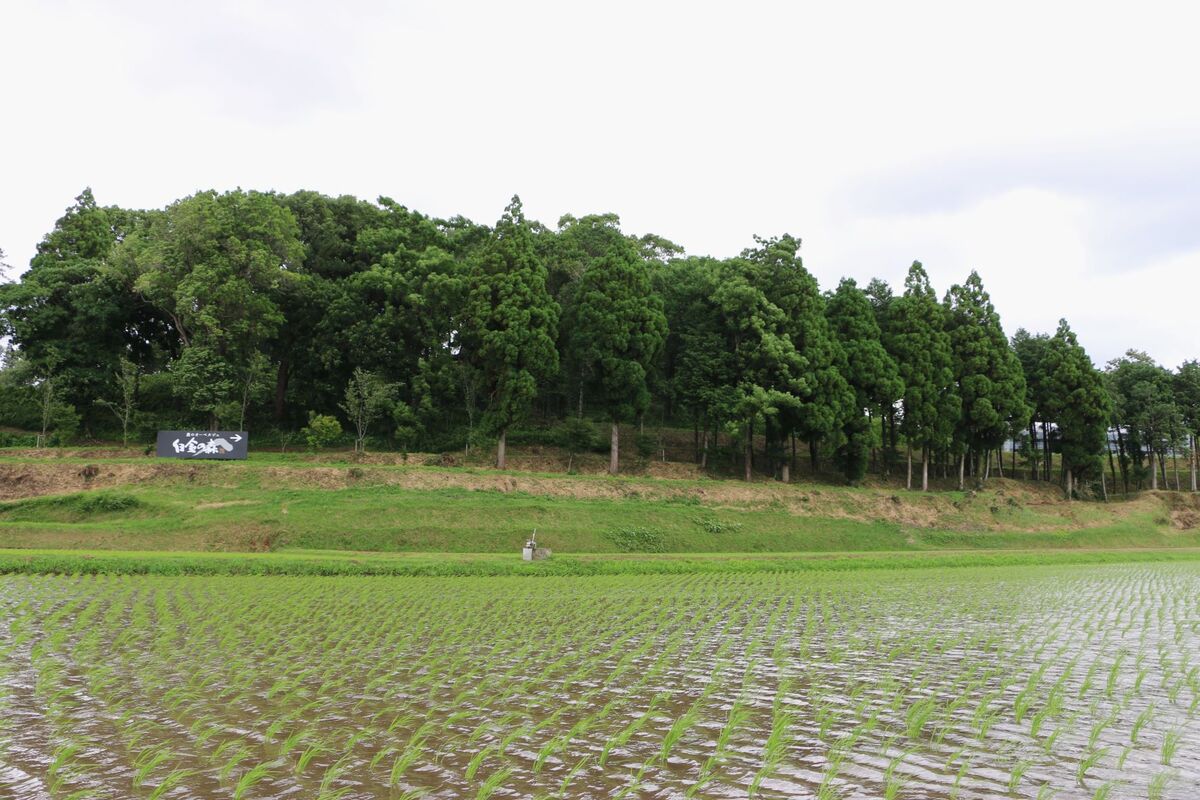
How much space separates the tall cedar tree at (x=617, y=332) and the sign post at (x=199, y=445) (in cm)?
1770

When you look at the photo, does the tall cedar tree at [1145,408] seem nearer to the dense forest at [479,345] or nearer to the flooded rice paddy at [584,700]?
the dense forest at [479,345]

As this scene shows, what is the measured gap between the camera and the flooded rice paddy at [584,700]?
5.48 m

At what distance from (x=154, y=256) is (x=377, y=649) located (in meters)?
36.2

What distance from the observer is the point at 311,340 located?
4481 cm

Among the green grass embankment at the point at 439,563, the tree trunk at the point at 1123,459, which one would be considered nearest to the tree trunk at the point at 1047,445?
the tree trunk at the point at 1123,459

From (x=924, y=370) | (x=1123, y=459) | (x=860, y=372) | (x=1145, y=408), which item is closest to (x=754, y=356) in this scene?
(x=860, y=372)

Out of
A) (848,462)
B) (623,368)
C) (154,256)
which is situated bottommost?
(848,462)

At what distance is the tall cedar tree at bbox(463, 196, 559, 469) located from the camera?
36844 mm

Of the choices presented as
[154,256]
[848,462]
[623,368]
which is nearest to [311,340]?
[154,256]

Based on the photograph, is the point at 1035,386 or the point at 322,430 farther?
the point at 1035,386

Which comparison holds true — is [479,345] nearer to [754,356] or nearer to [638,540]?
[638,540]

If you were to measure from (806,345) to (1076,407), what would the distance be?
74.5ft

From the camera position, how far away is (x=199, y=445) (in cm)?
3262

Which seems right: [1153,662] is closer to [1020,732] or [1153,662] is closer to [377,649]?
[1020,732]
